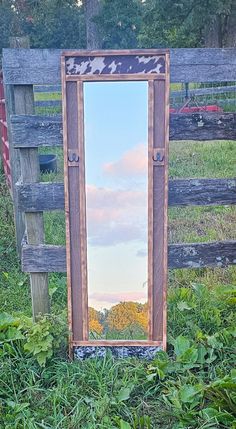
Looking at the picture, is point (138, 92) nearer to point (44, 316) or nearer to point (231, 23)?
point (44, 316)

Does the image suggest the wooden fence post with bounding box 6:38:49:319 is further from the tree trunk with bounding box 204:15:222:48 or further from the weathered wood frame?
the tree trunk with bounding box 204:15:222:48

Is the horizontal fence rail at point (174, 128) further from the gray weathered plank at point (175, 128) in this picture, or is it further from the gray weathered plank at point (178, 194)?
the gray weathered plank at point (178, 194)

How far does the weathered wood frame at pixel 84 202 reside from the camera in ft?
8.73

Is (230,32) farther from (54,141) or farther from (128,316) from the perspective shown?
(128,316)

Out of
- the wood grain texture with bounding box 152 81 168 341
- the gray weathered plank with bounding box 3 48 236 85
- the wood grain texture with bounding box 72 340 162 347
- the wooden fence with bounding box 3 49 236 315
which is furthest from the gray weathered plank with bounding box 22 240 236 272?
the gray weathered plank with bounding box 3 48 236 85

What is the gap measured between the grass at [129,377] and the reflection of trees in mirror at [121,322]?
0.14 m

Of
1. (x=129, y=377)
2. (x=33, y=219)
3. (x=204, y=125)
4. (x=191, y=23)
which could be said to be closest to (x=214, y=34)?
(x=191, y=23)

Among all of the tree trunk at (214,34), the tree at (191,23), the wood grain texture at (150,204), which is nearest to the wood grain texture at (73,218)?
the wood grain texture at (150,204)

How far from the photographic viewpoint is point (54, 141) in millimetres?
2959

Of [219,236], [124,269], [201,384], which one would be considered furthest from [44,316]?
[219,236]

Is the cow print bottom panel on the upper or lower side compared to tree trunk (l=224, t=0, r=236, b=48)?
lower

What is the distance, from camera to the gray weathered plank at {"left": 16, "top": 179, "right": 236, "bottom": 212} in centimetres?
299

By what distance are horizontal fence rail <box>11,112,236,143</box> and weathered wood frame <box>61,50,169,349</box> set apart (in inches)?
9.6

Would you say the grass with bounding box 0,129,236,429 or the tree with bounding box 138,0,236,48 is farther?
the tree with bounding box 138,0,236,48
